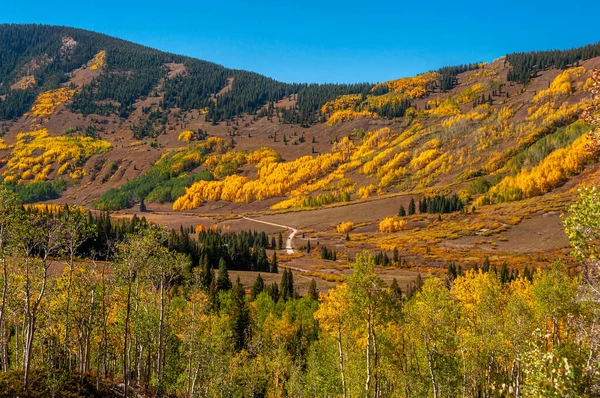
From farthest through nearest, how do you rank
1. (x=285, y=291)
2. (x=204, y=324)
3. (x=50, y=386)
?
1. (x=285, y=291)
2. (x=204, y=324)
3. (x=50, y=386)

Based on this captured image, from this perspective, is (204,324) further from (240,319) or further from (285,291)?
(285,291)

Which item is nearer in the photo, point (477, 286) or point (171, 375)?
point (171, 375)

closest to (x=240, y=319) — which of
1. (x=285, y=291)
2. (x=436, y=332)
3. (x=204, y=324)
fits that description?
(x=285, y=291)

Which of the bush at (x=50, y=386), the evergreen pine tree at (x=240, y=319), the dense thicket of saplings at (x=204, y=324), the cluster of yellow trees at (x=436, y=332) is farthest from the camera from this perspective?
the evergreen pine tree at (x=240, y=319)

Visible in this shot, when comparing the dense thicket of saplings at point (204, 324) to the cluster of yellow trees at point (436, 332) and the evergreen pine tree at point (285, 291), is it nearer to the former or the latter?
the cluster of yellow trees at point (436, 332)

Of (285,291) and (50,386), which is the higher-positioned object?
(50,386)

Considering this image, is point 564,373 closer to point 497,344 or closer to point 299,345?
point 497,344

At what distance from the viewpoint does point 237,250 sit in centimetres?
16912

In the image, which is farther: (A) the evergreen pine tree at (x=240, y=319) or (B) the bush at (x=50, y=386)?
(A) the evergreen pine tree at (x=240, y=319)

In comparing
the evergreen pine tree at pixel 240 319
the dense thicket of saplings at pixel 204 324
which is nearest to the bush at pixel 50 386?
the dense thicket of saplings at pixel 204 324

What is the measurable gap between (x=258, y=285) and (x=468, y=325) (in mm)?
73488

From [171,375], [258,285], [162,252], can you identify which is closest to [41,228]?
[162,252]

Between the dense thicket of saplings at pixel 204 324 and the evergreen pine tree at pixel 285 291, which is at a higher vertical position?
the dense thicket of saplings at pixel 204 324

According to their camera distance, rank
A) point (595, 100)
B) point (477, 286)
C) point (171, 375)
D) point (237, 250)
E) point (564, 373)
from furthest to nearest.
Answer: point (237, 250) < point (477, 286) < point (171, 375) < point (595, 100) < point (564, 373)
